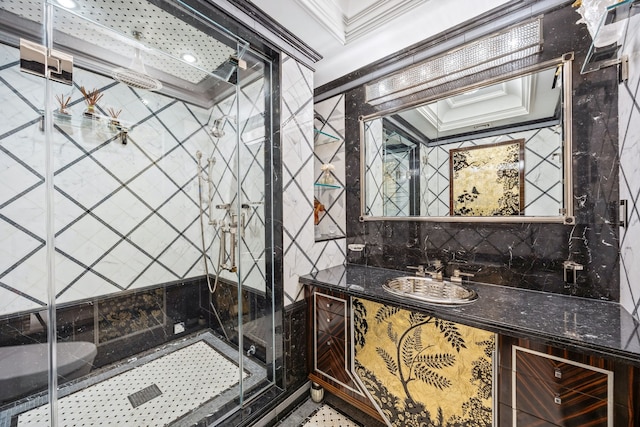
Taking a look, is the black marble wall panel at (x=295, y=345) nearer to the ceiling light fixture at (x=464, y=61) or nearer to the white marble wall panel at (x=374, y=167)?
the white marble wall panel at (x=374, y=167)

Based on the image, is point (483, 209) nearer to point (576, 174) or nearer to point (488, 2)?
point (576, 174)

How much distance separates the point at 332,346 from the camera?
1.56m

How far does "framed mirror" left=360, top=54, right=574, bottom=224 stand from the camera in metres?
1.29

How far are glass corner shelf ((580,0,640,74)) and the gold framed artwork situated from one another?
0.41 meters

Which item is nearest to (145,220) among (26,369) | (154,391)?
(26,369)

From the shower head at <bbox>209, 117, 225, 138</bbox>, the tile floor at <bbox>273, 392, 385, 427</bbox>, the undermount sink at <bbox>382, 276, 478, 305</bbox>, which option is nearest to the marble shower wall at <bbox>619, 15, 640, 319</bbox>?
the undermount sink at <bbox>382, 276, 478, 305</bbox>

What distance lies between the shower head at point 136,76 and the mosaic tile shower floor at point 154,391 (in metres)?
1.96

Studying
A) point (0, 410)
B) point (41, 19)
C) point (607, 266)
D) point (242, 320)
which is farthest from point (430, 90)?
point (0, 410)

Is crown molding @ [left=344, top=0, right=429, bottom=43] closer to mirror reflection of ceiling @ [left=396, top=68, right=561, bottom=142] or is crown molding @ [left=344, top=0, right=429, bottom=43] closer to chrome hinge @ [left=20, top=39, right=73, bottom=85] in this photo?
mirror reflection of ceiling @ [left=396, top=68, right=561, bottom=142]

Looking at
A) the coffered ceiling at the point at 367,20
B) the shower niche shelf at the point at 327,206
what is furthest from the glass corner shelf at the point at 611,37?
the shower niche shelf at the point at 327,206

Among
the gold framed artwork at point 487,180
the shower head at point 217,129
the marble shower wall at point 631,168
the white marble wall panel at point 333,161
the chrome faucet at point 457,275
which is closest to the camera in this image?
the marble shower wall at point 631,168

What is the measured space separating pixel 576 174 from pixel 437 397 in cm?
126

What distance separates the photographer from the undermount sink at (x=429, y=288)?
1.38 metres

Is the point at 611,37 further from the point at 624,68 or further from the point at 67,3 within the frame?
the point at 67,3
